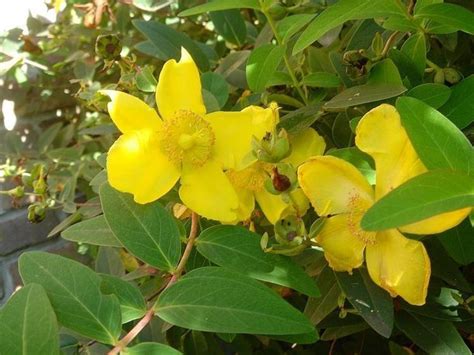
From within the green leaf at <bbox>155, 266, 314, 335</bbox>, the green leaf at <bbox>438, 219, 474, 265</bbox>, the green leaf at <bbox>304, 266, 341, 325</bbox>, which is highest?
the green leaf at <bbox>155, 266, 314, 335</bbox>

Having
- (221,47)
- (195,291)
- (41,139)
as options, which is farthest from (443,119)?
(41,139)

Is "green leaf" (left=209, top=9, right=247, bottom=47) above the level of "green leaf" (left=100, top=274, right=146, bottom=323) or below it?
above

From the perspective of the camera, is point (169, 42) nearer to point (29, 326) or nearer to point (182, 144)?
point (182, 144)

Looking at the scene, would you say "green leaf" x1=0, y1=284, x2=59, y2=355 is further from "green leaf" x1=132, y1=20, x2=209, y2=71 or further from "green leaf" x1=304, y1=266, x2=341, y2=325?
"green leaf" x1=132, y1=20, x2=209, y2=71

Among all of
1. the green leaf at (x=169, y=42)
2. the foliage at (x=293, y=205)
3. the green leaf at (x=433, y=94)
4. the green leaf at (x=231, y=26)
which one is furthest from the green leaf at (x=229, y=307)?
the green leaf at (x=231, y=26)

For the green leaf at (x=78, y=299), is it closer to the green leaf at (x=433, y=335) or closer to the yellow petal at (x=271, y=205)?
the yellow petal at (x=271, y=205)

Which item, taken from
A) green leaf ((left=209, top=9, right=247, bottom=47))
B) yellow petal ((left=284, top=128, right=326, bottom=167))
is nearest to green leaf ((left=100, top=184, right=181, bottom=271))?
yellow petal ((left=284, top=128, right=326, bottom=167))
